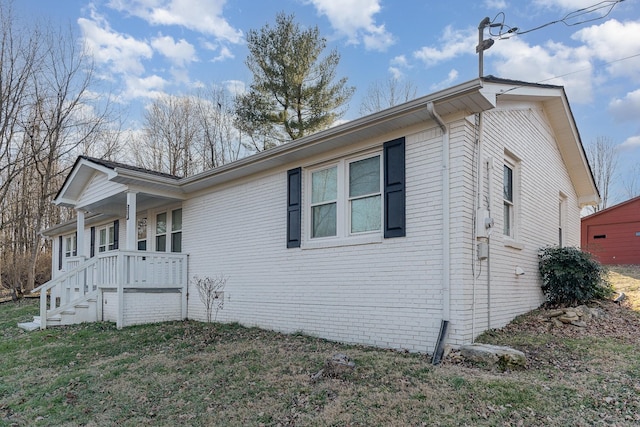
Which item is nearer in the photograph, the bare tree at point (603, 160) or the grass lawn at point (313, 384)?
the grass lawn at point (313, 384)

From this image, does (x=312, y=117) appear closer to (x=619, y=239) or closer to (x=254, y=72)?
(x=254, y=72)

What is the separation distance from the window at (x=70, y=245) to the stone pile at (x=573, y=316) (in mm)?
18061

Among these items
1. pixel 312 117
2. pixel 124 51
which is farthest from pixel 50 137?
pixel 312 117

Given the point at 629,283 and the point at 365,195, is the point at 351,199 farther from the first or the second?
the point at 629,283

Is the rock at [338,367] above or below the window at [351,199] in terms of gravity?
below

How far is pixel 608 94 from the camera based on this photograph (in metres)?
12.2

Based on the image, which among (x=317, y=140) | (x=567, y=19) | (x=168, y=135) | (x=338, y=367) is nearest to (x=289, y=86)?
(x=168, y=135)

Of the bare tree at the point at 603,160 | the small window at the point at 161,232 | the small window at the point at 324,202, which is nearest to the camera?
the small window at the point at 324,202

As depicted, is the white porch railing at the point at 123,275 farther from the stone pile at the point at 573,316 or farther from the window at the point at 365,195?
the stone pile at the point at 573,316

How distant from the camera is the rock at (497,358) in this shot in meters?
5.00

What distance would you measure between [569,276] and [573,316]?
3.62 feet

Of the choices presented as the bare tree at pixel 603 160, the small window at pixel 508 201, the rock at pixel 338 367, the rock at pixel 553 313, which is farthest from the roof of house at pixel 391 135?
the bare tree at pixel 603 160

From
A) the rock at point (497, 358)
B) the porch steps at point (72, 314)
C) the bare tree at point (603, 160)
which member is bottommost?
the porch steps at point (72, 314)

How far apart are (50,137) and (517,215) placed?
2209 cm
